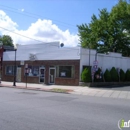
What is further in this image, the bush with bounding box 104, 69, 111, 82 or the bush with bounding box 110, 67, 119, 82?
the bush with bounding box 110, 67, 119, 82

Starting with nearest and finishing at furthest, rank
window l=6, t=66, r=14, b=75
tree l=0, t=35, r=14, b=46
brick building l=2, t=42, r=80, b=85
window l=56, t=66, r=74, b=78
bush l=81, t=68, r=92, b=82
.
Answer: bush l=81, t=68, r=92, b=82 < brick building l=2, t=42, r=80, b=85 < window l=56, t=66, r=74, b=78 < window l=6, t=66, r=14, b=75 < tree l=0, t=35, r=14, b=46

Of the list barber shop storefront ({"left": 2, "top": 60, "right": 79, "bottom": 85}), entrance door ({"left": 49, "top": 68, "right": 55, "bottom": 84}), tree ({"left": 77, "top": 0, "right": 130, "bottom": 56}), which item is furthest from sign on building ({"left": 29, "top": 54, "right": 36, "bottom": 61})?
tree ({"left": 77, "top": 0, "right": 130, "bottom": 56})

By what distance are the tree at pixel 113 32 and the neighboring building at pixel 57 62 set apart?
9419 mm

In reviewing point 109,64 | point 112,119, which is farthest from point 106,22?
point 112,119

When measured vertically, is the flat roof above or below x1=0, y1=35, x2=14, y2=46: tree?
below

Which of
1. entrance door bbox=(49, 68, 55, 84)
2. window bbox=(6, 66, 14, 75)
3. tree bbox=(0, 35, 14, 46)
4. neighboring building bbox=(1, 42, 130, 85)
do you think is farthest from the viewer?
tree bbox=(0, 35, 14, 46)

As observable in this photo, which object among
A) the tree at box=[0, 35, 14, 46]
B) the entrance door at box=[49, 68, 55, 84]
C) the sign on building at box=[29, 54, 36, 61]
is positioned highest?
the tree at box=[0, 35, 14, 46]

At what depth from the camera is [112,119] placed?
27.5 ft

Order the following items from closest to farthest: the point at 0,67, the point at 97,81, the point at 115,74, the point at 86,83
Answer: the point at 86,83 < the point at 97,81 < the point at 115,74 < the point at 0,67

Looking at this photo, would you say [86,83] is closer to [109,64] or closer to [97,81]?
[97,81]

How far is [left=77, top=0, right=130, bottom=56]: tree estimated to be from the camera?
39.9 metres

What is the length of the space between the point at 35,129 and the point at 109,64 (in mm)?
22646

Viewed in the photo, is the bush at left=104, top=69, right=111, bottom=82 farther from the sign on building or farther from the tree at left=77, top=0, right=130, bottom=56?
the tree at left=77, top=0, right=130, bottom=56

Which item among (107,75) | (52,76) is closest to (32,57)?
(52,76)
